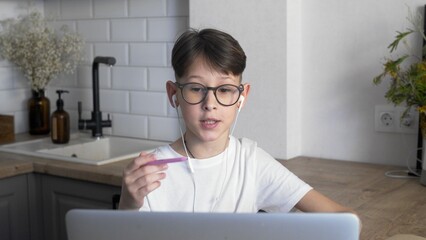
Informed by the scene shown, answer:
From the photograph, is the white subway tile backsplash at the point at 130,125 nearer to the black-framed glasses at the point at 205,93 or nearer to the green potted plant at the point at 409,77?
the green potted plant at the point at 409,77

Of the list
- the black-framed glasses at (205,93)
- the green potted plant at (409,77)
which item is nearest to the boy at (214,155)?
the black-framed glasses at (205,93)

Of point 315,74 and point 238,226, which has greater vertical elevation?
point 315,74

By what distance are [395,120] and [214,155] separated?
92 centimetres

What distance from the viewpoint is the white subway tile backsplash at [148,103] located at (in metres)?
2.50

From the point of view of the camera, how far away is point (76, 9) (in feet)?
9.00

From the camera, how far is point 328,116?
2111mm

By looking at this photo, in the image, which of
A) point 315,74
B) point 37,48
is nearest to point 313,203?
point 315,74

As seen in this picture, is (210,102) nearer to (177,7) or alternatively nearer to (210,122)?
(210,122)

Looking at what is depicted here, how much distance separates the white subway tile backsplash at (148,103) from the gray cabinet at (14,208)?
0.59m

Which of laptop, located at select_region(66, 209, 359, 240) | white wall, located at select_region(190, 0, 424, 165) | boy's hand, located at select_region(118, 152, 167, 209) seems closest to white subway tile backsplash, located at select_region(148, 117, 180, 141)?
white wall, located at select_region(190, 0, 424, 165)

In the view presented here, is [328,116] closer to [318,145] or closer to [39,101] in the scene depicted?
[318,145]

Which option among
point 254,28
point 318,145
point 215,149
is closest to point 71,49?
point 254,28

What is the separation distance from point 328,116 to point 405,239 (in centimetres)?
90

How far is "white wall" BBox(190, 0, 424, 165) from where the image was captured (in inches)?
78.8
